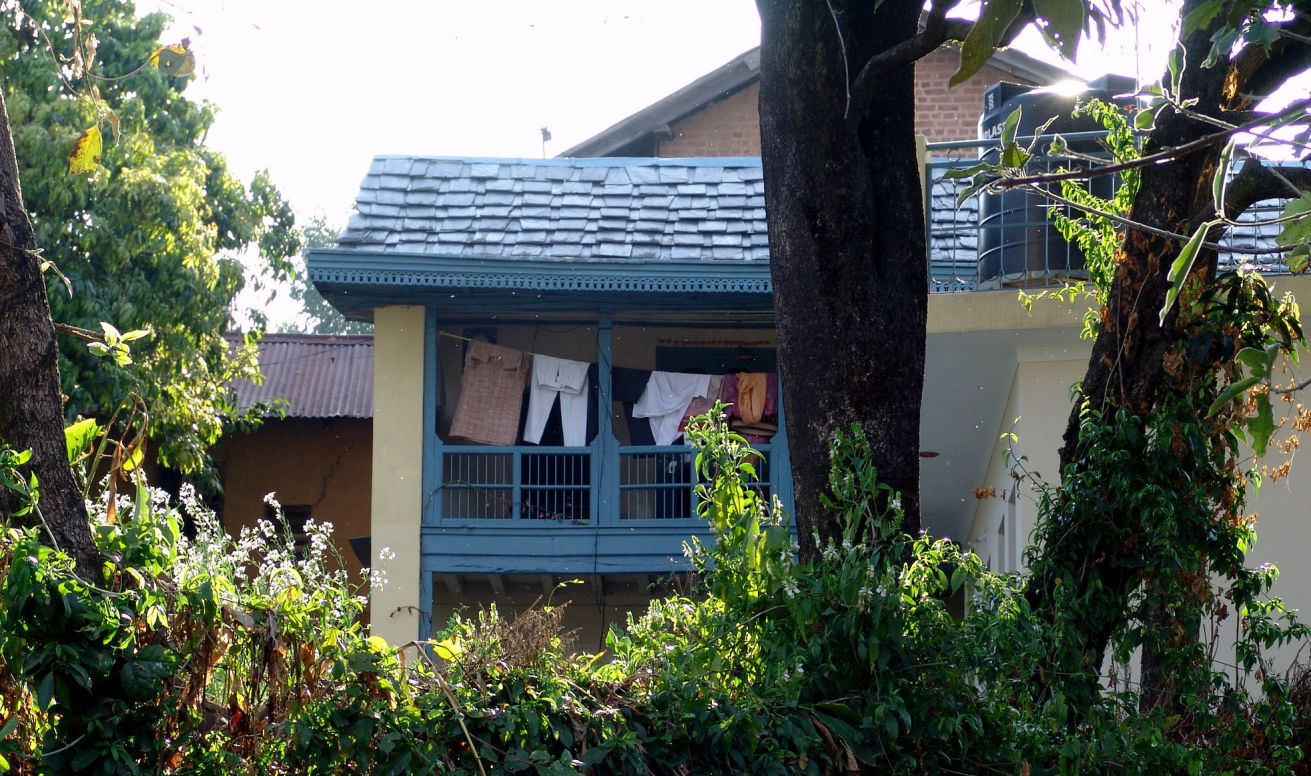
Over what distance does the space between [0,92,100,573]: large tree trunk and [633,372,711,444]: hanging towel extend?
907 centimetres

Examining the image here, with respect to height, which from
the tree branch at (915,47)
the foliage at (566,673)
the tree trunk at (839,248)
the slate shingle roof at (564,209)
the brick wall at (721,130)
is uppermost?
the brick wall at (721,130)

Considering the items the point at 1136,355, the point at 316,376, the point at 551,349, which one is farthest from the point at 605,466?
the point at 316,376

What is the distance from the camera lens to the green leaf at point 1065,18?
280 centimetres

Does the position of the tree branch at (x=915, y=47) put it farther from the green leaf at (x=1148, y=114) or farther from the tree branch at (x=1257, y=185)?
the tree branch at (x=1257, y=185)

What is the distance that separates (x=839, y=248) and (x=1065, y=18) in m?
1.67

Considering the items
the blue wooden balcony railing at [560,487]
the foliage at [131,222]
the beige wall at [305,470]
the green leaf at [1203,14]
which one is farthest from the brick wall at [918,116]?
the green leaf at [1203,14]

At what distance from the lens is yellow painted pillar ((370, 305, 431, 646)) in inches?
450

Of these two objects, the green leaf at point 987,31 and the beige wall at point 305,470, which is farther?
the beige wall at point 305,470

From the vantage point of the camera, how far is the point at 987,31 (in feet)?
10.2

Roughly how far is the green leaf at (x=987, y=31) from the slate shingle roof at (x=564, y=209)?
306 inches

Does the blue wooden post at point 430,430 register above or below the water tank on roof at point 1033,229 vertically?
below

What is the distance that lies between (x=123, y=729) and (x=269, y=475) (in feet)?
57.3

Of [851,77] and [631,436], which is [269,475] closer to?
[631,436]

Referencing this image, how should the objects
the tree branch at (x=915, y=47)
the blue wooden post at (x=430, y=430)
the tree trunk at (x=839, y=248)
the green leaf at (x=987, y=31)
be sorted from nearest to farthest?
the green leaf at (x=987, y=31) < the tree branch at (x=915, y=47) < the tree trunk at (x=839, y=248) < the blue wooden post at (x=430, y=430)
